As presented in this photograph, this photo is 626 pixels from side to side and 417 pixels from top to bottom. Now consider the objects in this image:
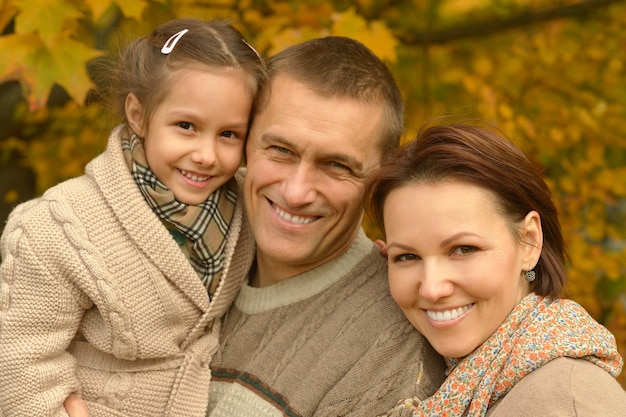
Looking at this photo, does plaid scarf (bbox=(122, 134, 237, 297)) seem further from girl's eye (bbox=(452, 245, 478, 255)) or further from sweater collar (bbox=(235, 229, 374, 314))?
girl's eye (bbox=(452, 245, 478, 255))

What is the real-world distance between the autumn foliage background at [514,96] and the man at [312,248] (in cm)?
139

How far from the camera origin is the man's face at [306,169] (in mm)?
2775

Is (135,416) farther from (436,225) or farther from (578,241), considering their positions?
(578,241)

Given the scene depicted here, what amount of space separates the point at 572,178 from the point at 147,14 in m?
2.35

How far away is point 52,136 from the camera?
16.1 ft

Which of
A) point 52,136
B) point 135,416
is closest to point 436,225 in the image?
point 135,416

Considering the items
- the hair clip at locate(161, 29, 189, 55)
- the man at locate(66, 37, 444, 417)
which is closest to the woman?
the man at locate(66, 37, 444, 417)

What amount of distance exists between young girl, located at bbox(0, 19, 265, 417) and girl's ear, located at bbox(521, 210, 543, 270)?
101 centimetres

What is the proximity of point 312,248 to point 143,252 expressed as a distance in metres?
0.56

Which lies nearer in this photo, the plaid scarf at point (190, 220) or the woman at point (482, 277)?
the woman at point (482, 277)

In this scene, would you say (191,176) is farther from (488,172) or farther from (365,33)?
(365,33)

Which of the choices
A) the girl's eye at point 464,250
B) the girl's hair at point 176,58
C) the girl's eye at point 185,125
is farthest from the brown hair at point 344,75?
the girl's eye at point 464,250

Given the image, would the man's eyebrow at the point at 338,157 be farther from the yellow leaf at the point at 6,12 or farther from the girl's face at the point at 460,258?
the yellow leaf at the point at 6,12

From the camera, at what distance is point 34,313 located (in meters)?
2.58
